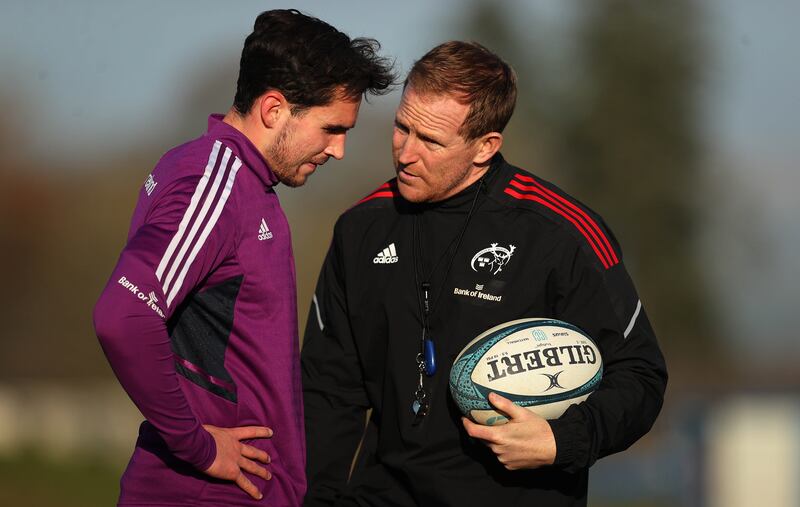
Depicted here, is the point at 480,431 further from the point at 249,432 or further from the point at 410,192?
the point at 410,192

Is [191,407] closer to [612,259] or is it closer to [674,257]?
[612,259]

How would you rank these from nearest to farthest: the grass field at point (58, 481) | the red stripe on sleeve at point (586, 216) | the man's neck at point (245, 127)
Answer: the man's neck at point (245, 127) < the red stripe on sleeve at point (586, 216) < the grass field at point (58, 481)

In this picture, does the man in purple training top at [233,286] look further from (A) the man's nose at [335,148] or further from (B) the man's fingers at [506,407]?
(B) the man's fingers at [506,407]

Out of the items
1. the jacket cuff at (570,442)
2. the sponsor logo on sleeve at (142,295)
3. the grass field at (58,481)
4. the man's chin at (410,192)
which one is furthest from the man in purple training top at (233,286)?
the grass field at (58,481)

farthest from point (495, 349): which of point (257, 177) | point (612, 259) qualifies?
point (257, 177)

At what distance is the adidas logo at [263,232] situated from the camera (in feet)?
12.1

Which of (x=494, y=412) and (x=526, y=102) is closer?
(x=494, y=412)

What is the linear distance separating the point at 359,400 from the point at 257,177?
1229mm

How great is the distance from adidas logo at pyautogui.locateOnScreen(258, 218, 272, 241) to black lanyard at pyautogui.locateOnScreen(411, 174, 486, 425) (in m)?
0.82

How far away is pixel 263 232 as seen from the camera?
3699mm

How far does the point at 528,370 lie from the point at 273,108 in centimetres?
132

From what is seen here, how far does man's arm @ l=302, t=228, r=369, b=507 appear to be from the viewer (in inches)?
178

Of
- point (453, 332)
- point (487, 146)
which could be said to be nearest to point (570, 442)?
point (453, 332)

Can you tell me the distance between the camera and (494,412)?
12.8 feet
